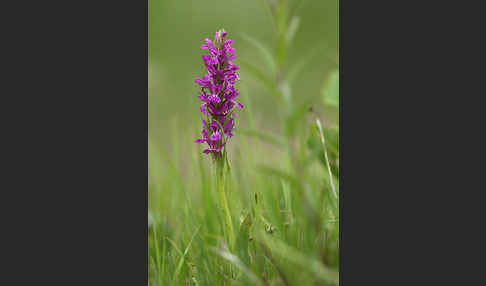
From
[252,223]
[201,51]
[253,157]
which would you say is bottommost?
[252,223]

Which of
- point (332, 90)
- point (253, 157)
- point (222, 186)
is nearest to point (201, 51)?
point (253, 157)

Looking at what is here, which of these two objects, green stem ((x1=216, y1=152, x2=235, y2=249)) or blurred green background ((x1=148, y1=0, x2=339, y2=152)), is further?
blurred green background ((x1=148, y1=0, x2=339, y2=152))

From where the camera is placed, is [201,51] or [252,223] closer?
[252,223]

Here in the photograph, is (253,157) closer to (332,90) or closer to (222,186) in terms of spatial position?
(222,186)

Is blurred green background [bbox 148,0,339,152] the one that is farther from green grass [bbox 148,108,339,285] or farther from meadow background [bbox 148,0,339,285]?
green grass [bbox 148,108,339,285]

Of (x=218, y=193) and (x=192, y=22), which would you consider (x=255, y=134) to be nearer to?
(x=218, y=193)

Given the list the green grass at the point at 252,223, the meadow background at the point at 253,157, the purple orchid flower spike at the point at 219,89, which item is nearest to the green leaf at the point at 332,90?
the meadow background at the point at 253,157

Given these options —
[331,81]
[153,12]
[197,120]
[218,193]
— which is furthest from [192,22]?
[218,193]

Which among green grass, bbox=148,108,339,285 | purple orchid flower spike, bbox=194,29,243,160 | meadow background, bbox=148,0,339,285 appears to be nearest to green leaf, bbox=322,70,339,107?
meadow background, bbox=148,0,339,285
